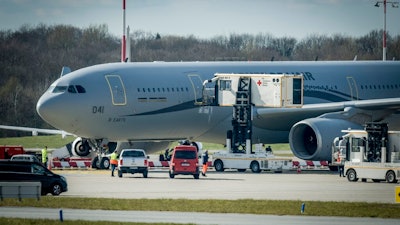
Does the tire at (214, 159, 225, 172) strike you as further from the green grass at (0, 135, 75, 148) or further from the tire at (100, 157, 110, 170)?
the green grass at (0, 135, 75, 148)

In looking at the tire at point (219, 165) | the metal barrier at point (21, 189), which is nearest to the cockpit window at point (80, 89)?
the tire at point (219, 165)

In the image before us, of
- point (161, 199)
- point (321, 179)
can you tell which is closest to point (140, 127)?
point (321, 179)

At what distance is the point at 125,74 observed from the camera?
198ft

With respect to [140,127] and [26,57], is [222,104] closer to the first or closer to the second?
[140,127]

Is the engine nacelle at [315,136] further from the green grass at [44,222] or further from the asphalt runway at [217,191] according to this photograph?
the green grass at [44,222]

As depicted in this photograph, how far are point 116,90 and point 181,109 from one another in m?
3.83

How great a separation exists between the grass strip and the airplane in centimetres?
1650

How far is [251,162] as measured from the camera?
5897 cm

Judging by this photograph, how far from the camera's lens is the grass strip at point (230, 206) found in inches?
1516

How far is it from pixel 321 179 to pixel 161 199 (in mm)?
14219

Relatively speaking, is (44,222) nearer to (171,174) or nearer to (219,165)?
→ (171,174)

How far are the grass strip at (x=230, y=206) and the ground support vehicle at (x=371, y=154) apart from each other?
37.6 feet

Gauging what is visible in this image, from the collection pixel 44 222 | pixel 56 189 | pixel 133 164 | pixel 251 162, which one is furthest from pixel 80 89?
pixel 44 222

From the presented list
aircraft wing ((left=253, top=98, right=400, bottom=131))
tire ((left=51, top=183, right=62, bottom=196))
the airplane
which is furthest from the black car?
aircraft wing ((left=253, top=98, right=400, bottom=131))
